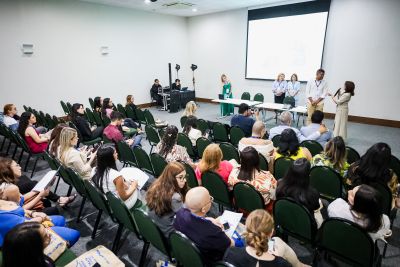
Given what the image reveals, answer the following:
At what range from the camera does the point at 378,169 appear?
2.62m

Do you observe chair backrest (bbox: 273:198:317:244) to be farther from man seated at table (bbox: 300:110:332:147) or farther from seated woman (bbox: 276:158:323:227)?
man seated at table (bbox: 300:110:332:147)

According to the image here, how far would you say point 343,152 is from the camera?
10.1 ft

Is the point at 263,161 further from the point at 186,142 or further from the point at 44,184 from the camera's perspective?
the point at 44,184

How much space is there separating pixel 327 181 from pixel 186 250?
1.99m

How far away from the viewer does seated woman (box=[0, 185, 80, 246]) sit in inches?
82.4

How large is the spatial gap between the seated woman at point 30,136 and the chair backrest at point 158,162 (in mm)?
2491

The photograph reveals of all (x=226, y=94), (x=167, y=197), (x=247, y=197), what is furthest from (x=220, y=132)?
(x=226, y=94)

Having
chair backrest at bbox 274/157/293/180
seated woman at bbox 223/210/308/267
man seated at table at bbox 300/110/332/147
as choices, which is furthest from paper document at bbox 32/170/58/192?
man seated at table at bbox 300/110/332/147

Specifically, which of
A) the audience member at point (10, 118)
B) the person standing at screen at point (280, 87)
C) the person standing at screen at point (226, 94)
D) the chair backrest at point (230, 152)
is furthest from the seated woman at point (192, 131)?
Answer: the person standing at screen at point (280, 87)

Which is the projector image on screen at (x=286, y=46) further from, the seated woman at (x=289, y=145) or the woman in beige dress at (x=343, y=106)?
the seated woman at (x=289, y=145)

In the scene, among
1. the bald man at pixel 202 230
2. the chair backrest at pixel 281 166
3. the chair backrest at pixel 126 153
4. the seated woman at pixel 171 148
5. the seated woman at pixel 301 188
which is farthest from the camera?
the chair backrest at pixel 126 153

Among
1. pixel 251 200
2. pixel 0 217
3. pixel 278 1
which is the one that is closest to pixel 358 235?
pixel 251 200

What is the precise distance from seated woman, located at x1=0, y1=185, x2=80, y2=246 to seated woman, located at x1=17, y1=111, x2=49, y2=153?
2.56 metres

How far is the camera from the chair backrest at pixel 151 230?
6.64ft
